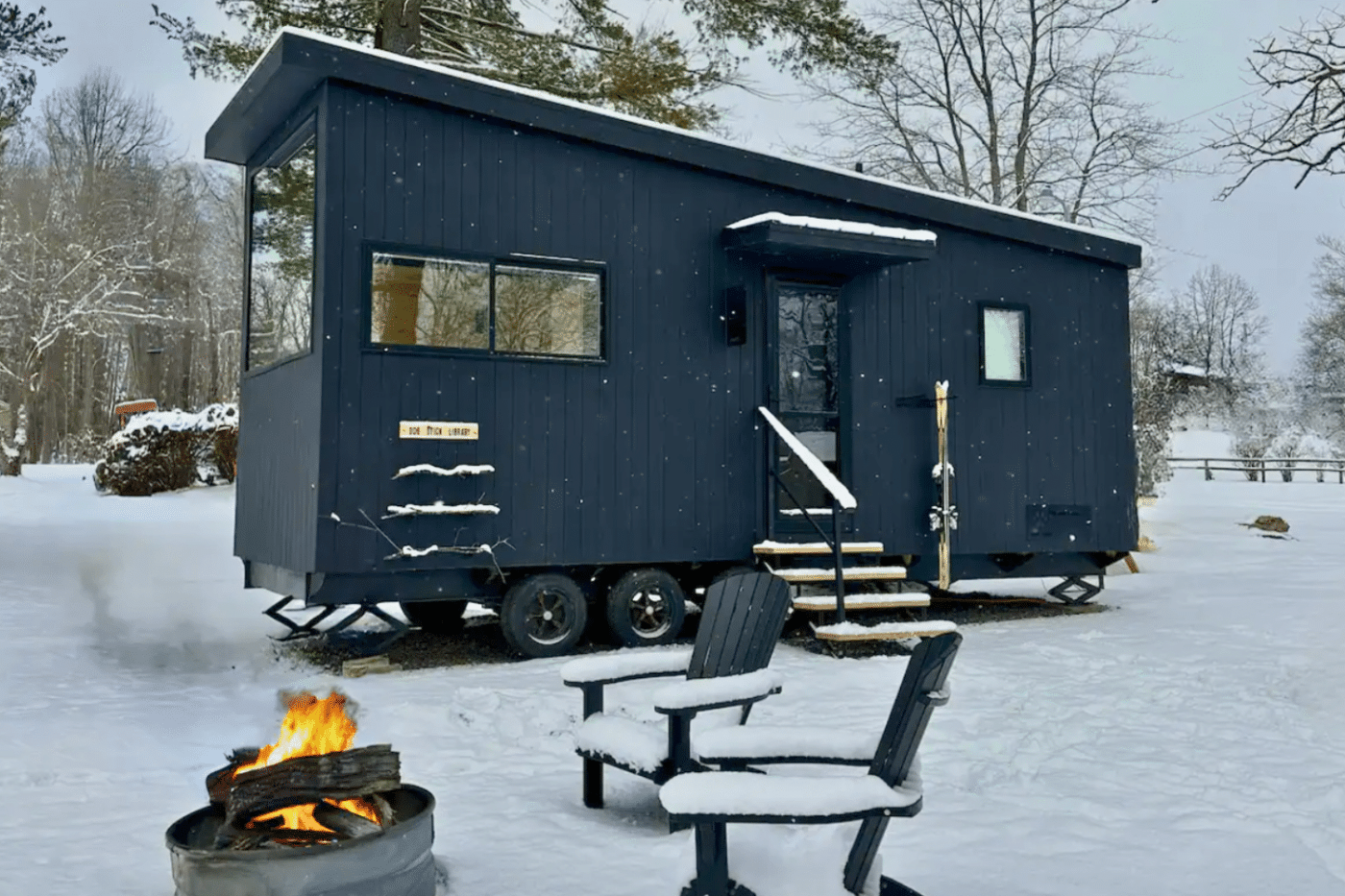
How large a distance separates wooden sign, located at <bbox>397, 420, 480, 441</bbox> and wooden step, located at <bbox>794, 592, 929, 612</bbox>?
97.7 inches

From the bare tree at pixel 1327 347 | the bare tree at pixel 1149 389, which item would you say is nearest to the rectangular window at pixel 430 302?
the bare tree at pixel 1149 389

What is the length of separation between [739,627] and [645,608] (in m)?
3.72

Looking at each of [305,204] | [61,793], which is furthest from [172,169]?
[61,793]

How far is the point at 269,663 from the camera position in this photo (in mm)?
7199

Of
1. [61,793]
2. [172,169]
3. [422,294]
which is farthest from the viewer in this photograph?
[172,169]

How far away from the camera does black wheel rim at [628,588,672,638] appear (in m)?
7.95

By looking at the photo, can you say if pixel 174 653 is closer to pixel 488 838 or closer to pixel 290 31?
pixel 290 31

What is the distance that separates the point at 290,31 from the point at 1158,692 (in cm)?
630

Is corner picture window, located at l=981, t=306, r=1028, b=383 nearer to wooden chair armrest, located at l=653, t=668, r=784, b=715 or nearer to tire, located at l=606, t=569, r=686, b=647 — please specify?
tire, located at l=606, t=569, r=686, b=647

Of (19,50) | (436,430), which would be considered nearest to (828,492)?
(436,430)

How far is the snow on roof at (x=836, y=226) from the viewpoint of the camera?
8.15 metres

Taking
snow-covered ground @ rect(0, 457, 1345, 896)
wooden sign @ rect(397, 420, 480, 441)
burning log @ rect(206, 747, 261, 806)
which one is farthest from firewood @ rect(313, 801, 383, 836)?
wooden sign @ rect(397, 420, 480, 441)

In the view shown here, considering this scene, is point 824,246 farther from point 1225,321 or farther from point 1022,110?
point 1225,321

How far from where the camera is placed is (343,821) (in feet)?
9.73
